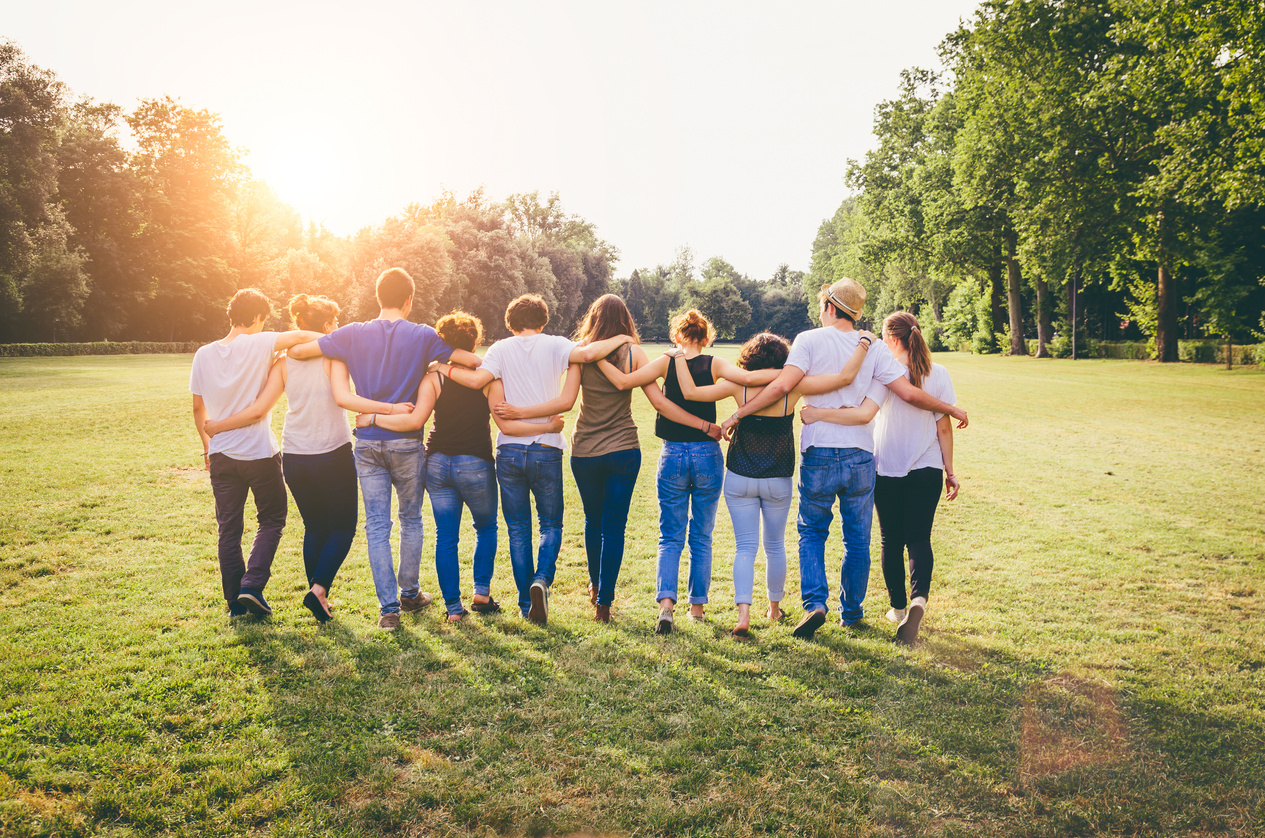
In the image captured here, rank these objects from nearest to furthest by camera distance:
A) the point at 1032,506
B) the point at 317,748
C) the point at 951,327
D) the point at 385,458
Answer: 1. the point at 317,748
2. the point at 385,458
3. the point at 1032,506
4. the point at 951,327

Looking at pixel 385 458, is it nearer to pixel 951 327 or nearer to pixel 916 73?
pixel 916 73

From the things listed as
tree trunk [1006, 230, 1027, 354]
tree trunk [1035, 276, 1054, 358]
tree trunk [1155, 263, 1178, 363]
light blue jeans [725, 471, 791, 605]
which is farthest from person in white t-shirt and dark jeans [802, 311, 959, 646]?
tree trunk [1035, 276, 1054, 358]

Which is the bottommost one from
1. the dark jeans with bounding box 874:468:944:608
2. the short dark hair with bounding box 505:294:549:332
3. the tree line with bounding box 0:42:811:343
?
the dark jeans with bounding box 874:468:944:608

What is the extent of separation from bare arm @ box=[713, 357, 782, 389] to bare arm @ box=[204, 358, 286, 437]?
268 cm

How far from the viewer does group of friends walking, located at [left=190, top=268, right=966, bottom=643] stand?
4703 mm

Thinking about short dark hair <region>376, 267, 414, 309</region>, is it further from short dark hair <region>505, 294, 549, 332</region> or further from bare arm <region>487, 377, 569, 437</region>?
bare arm <region>487, 377, 569, 437</region>

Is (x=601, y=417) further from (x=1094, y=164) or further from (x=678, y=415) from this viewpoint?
(x=1094, y=164)

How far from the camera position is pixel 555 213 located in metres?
82.1

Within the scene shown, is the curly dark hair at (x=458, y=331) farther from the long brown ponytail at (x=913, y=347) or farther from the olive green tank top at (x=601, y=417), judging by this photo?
the long brown ponytail at (x=913, y=347)

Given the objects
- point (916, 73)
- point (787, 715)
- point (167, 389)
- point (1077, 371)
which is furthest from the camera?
point (916, 73)

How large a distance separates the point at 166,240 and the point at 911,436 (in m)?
55.7

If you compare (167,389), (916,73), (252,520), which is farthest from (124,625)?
(916,73)

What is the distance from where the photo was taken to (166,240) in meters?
48.4

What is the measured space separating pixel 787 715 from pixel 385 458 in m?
2.90
